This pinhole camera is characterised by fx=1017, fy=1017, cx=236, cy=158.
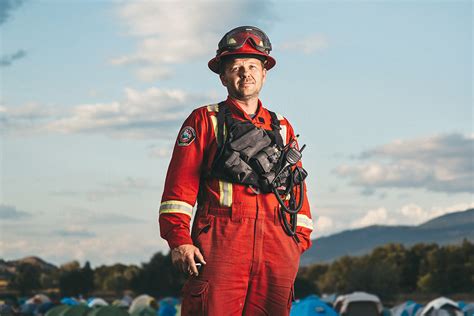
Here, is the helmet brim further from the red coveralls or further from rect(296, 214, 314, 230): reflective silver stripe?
rect(296, 214, 314, 230): reflective silver stripe

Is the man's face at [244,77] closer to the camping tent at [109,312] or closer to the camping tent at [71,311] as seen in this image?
the camping tent at [109,312]

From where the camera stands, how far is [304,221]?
5.76 meters

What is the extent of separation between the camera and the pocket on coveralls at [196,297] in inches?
213

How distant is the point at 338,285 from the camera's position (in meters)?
104

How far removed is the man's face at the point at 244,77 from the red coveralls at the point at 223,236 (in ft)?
0.67

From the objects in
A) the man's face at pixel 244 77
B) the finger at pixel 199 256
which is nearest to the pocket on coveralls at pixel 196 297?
the finger at pixel 199 256

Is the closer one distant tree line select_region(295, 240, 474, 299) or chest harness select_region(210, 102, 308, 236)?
chest harness select_region(210, 102, 308, 236)

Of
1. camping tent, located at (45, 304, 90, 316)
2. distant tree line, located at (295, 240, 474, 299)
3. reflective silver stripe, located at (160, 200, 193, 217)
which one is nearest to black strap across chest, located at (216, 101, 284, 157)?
reflective silver stripe, located at (160, 200, 193, 217)

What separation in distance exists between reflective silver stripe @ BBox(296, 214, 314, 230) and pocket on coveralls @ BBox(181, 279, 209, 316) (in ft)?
2.19

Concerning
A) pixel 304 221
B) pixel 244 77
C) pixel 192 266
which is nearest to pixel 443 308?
pixel 304 221

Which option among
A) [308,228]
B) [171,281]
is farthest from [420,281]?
[308,228]

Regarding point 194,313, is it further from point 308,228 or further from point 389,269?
point 389,269

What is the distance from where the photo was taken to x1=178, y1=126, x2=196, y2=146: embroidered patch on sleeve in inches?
222

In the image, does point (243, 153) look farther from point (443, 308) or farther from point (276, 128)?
point (443, 308)
